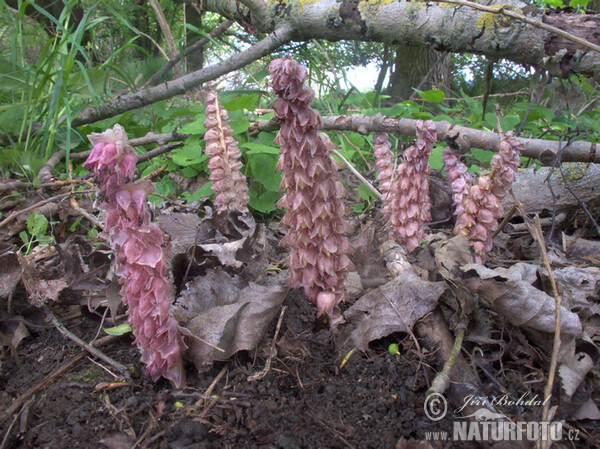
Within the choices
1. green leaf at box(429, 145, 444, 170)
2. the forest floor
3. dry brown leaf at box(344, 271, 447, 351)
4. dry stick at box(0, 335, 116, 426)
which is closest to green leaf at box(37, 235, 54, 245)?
the forest floor

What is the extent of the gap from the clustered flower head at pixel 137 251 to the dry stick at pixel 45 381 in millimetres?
263

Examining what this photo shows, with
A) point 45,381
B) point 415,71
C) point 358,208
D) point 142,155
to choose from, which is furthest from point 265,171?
point 415,71

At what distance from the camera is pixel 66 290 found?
1478 millimetres

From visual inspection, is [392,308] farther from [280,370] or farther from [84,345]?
[84,345]

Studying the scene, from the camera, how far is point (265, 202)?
94.5 inches

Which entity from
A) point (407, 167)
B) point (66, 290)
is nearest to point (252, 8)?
point (407, 167)

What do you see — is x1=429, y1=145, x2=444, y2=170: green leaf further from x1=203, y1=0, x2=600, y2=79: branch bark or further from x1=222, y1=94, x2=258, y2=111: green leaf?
x1=222, y1=94, x2=258, y2=111: green leaf

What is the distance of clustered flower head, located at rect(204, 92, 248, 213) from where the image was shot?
1.98 meters

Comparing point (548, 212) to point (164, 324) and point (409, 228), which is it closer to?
point (409, 228)

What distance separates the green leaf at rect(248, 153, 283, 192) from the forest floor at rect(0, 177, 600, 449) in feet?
2.80

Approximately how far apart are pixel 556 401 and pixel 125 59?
25.1ft

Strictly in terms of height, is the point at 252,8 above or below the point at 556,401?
above

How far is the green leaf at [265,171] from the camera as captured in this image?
2.36m

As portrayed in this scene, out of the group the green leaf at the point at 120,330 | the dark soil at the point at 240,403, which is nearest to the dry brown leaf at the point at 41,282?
→ the dark soil at the point at 240,403
